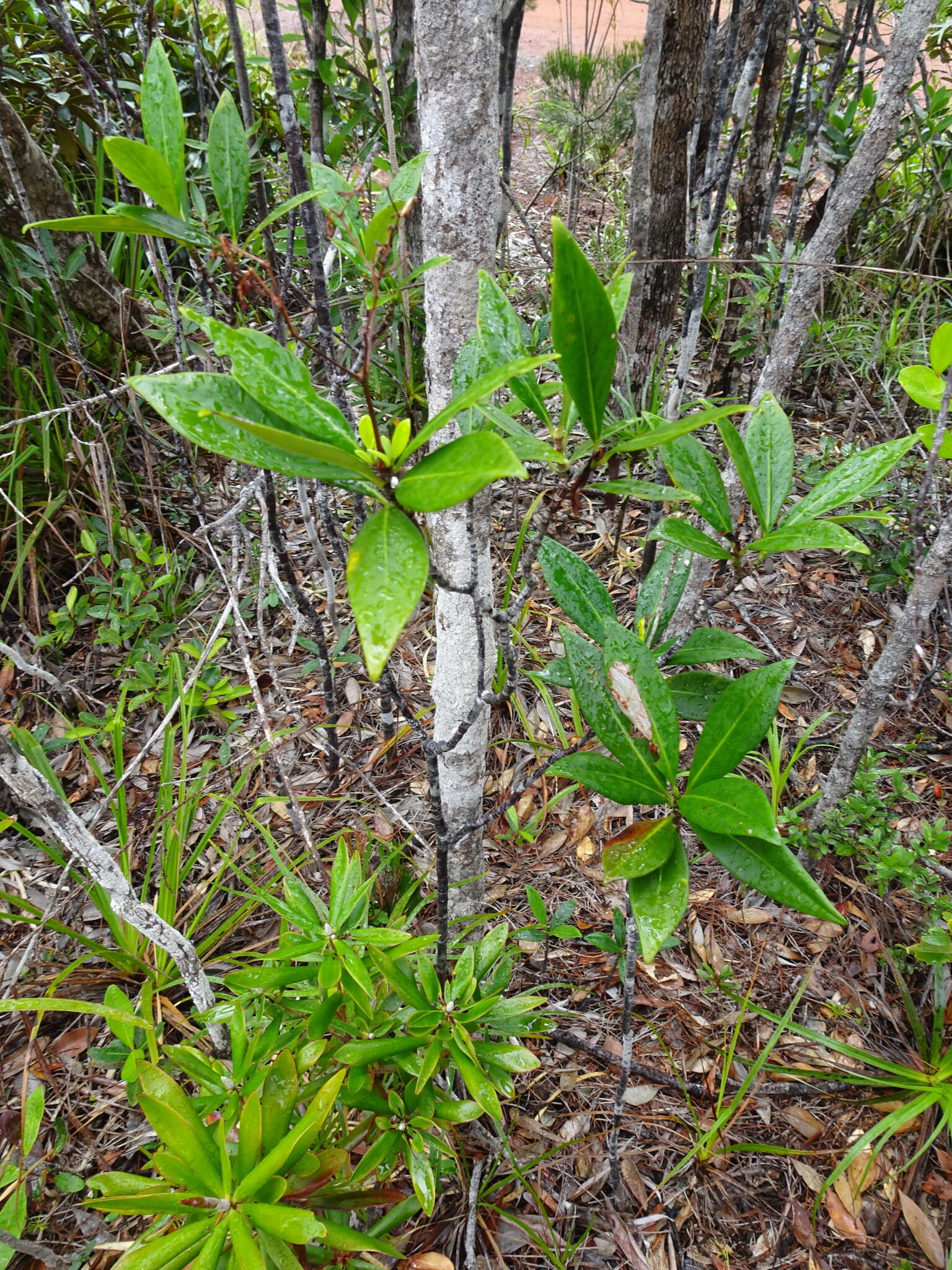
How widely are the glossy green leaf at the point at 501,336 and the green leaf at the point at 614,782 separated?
0.38m

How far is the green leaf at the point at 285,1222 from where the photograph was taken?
700 mm

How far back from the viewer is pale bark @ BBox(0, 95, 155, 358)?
6.40 ft

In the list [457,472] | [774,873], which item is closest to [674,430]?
[457,472]

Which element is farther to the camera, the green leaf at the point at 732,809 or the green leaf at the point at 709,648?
the green leaf at the point at 709,648

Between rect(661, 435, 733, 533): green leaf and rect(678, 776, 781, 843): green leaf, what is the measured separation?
315 millimetres

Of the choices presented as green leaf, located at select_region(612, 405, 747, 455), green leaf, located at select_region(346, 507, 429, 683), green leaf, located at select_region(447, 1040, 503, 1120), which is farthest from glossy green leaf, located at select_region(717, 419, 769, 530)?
green leaf, located at select_region(447, 1040, 503, 1120)

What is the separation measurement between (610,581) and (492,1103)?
5.38 ft

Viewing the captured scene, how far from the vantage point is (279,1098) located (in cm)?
88

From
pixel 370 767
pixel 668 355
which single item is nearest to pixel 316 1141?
pixel 370 767

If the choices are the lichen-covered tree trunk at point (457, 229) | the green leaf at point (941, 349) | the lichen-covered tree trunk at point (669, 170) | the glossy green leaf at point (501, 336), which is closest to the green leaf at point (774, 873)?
the lichen-covered tree trunk at point (457, 229)

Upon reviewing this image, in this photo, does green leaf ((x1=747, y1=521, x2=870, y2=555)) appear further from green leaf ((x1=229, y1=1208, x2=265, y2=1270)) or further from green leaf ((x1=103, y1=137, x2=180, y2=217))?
green leaf ((x1=229, y1=1208, x2=265, y2=1270))

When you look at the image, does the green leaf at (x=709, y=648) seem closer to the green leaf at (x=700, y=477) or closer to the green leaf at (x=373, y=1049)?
the green leaf at (x=700, y=477)

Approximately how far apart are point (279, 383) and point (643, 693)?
0.49 metres

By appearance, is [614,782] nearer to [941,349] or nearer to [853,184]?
[941,349]
